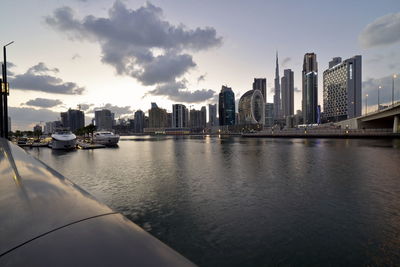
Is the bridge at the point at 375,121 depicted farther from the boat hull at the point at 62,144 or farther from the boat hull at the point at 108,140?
the boat hull at the point at 62,144

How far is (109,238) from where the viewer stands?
2170 mm

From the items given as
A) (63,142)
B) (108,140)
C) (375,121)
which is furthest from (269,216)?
(375,121)

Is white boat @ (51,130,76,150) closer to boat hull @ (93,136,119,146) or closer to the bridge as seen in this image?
boat hull @ (93,136,119,146)

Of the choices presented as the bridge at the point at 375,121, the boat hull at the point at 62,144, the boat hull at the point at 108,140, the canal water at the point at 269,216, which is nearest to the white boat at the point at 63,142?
the boat hull at the point at 62,144

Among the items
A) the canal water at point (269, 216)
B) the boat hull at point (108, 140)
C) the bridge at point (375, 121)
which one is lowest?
the canal water at point (269, 216)

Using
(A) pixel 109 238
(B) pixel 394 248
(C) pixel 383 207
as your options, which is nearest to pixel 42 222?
(A) pixel 109 238

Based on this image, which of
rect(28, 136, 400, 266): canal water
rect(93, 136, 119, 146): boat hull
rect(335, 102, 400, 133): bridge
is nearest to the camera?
rect(28, 136, 400, 266): canal water

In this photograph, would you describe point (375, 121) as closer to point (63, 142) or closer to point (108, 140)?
point (108, 140)

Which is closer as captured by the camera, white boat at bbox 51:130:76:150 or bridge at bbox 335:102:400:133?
white boat at bbox 51:130:76:150

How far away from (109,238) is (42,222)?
71cm

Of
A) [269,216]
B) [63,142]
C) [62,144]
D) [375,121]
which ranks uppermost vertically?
[375,121]

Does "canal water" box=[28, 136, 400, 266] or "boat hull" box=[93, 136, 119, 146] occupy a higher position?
"boat hull" box=[93, 136, 119, 146]

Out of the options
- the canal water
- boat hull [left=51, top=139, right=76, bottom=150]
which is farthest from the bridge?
boat hull [left=51, top=139, right=76, bottom=150]

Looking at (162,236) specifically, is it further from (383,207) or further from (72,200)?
(383,207)
